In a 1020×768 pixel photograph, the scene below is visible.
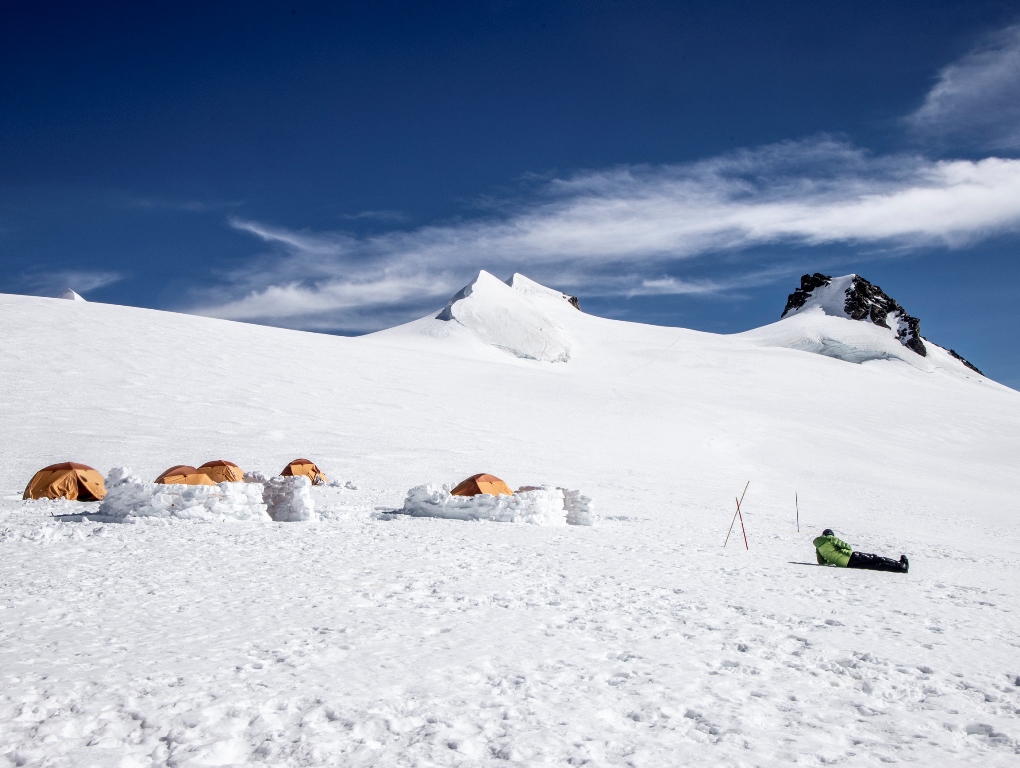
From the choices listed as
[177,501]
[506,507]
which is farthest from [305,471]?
[506,507]

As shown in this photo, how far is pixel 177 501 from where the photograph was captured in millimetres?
12883

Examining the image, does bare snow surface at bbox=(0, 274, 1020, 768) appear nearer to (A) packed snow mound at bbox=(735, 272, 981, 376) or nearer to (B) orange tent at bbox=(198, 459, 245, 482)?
→ (B) orange tent at bbox=(198, 459, 245, 482)

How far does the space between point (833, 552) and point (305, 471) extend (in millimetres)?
13616

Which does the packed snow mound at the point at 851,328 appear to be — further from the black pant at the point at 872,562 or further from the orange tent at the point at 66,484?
the orange tent at the point at 66,484

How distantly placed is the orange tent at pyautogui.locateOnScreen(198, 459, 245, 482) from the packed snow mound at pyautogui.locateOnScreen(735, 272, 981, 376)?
7485cm

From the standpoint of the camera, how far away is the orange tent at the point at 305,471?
61.9ft

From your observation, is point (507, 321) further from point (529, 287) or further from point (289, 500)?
point (289, 500)

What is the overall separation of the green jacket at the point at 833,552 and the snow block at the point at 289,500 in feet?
30.9

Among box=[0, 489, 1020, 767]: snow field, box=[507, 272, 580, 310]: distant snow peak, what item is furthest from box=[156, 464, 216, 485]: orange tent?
box=[507, 272, 580, 310]: distant snow peak

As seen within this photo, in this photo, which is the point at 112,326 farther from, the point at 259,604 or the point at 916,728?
the point at 916,728

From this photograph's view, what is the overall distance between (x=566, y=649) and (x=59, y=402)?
26467mm

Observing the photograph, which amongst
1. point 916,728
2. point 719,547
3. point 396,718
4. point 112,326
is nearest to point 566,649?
point 396,718

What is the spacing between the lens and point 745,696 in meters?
5.23

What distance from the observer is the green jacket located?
36.6 feet
